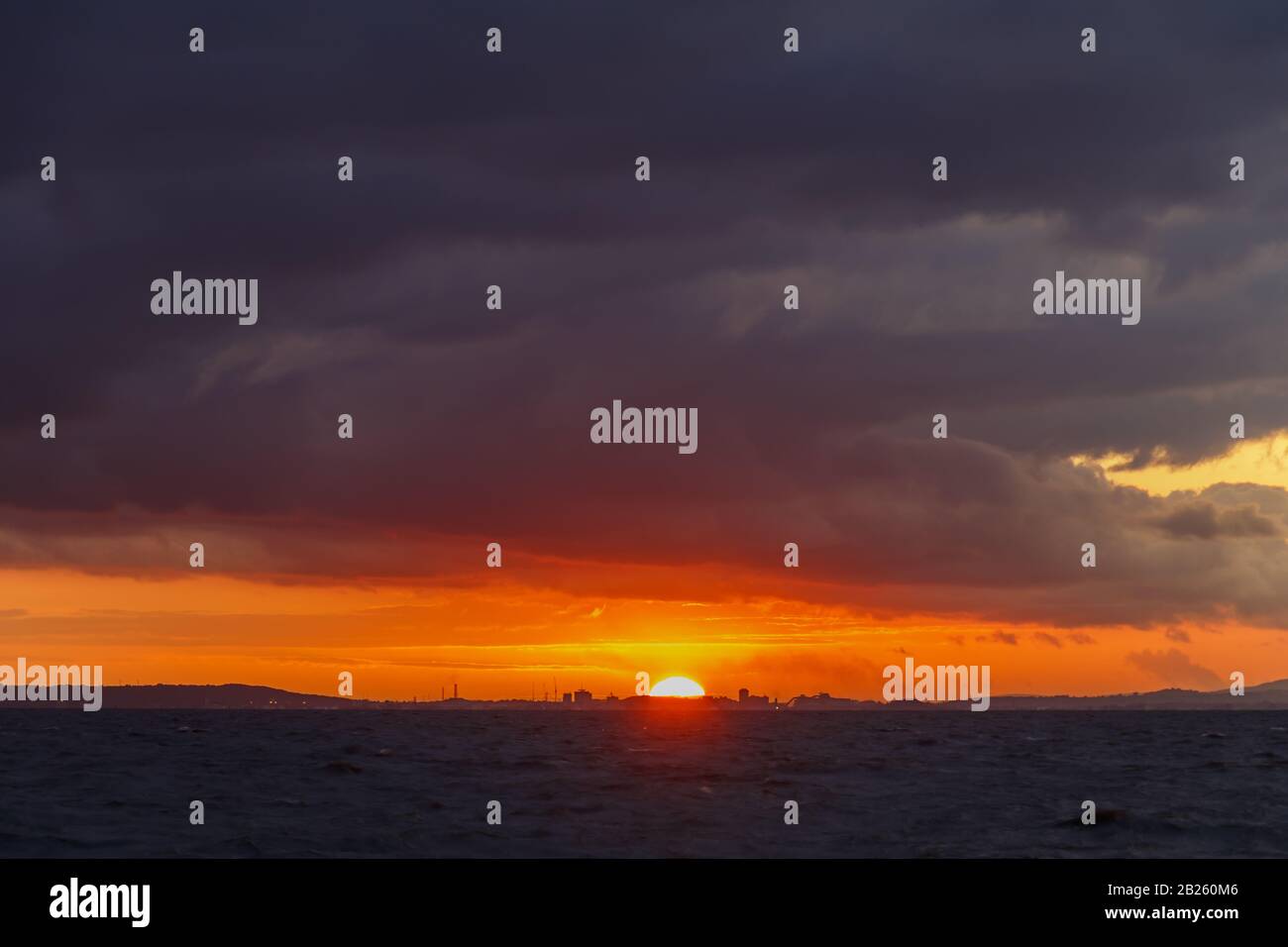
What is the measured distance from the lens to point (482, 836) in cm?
3841

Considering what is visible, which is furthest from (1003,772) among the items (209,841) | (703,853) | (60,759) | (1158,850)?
(60,759)
